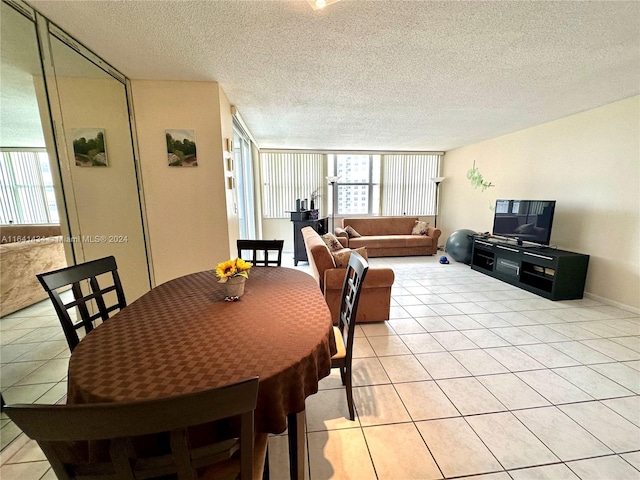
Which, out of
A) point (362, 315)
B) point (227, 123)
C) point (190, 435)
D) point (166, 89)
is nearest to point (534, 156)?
point (362, 315)

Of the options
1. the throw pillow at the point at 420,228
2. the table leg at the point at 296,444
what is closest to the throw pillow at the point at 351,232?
the throw pillow at the point at 420,228

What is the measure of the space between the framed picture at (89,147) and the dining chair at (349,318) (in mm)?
2586

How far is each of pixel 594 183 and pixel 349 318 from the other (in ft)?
12.7

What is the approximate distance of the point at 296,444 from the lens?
1.08 meters

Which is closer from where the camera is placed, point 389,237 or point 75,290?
point 75,290

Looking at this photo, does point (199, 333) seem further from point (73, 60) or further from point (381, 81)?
point (381, 81)

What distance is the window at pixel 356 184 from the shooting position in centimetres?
650

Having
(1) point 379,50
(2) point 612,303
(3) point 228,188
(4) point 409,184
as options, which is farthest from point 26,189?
(4) point 409,184

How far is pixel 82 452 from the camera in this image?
2.69 feet

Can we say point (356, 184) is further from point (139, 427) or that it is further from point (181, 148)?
point (139, 427)

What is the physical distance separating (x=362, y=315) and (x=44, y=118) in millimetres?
3032

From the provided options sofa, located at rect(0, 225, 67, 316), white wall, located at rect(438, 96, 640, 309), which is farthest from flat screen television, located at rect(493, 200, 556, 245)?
sofa, located at rect(0, 225, 67, 316)

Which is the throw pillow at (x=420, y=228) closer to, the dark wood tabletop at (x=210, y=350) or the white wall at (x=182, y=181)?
the white wall at (x=182, y=181)

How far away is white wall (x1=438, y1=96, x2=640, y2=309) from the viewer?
115 inches
